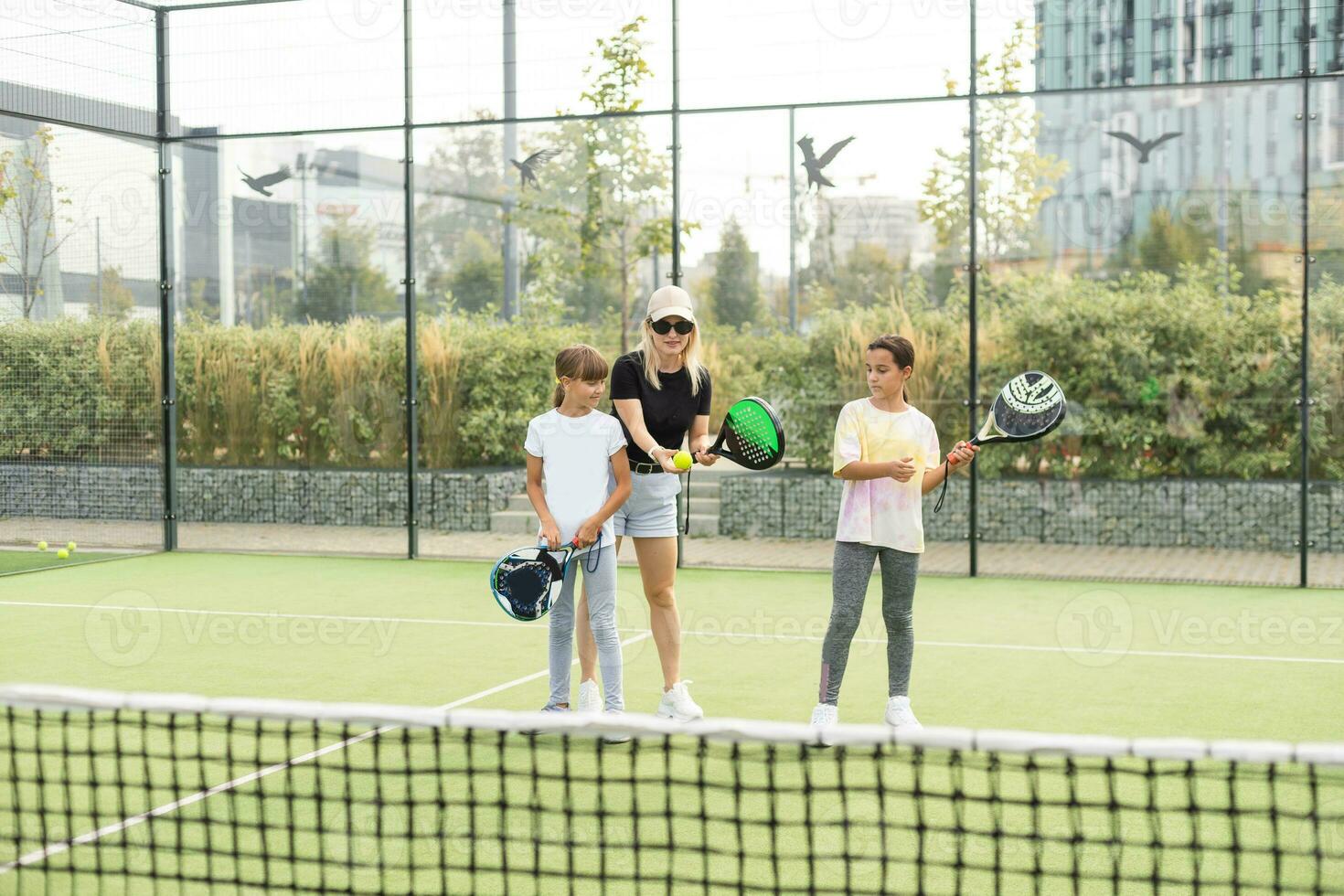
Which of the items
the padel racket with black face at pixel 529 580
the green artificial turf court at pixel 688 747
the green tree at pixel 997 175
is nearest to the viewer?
the green artificial turf court at pixel 688 747

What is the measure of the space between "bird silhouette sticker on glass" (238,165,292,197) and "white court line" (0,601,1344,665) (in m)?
3.75

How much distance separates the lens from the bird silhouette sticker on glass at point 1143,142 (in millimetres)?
9711

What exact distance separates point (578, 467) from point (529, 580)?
422 millimetres

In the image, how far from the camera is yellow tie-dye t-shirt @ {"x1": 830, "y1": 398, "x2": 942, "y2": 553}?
494 centimetres

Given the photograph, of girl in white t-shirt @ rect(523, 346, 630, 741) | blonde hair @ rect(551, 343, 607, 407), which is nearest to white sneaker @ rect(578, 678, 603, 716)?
girl in white t-shirt @ rect(523, 346, 630, 741)

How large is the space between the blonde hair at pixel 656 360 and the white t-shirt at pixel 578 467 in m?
0.25

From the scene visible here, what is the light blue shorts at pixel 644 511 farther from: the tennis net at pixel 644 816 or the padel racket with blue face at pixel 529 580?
the tennis net at pixel 644 816

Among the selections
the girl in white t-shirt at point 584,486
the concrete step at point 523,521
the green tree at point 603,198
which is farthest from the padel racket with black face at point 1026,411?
the concrete step at point 523,521

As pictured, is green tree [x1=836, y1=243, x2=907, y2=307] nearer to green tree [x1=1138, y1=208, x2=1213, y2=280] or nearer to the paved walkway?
green tree [x1=1138, y1=208, x2=1213, y2=280]

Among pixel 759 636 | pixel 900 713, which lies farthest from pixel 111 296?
pixel 900 713

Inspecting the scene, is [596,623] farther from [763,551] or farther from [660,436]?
[763,551]

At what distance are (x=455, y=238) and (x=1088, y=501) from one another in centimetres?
486

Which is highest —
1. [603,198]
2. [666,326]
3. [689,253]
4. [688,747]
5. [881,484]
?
[603,198]

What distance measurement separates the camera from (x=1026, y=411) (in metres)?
5.16
